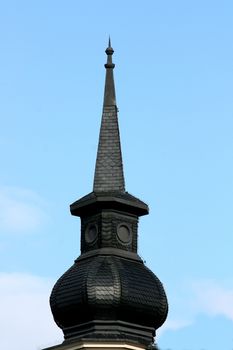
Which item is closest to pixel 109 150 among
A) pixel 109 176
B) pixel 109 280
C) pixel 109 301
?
pixel 109 176

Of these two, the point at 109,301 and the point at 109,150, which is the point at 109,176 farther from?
the point at 109,301

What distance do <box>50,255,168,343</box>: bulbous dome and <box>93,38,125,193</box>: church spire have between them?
128 inches

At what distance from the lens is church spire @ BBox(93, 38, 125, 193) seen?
227 ft

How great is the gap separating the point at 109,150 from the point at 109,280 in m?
6.30

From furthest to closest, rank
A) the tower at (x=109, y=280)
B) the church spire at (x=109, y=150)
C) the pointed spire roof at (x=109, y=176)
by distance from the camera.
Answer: the church spire at (x=109, y=150), the pointed spire roof at (x=109, y=176), the tower at (x=109, y=280)

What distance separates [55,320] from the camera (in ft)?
222

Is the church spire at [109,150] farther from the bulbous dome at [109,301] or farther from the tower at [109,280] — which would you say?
the bulbous dome at [109,301]

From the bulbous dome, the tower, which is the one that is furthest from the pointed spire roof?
A: the bulbous dome

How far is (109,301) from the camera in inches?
2596

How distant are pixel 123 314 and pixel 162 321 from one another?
2070 millimetres

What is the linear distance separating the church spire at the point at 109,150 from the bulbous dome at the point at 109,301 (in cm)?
325

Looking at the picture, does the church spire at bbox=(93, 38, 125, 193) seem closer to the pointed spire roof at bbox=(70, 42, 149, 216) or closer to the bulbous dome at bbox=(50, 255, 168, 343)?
the pointed spire roof at bbox=(70, 42, 149, 216)

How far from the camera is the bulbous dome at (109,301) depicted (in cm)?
6600

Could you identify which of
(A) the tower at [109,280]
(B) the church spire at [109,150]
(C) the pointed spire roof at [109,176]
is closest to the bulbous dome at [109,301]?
(A) the tower at [109,280]
